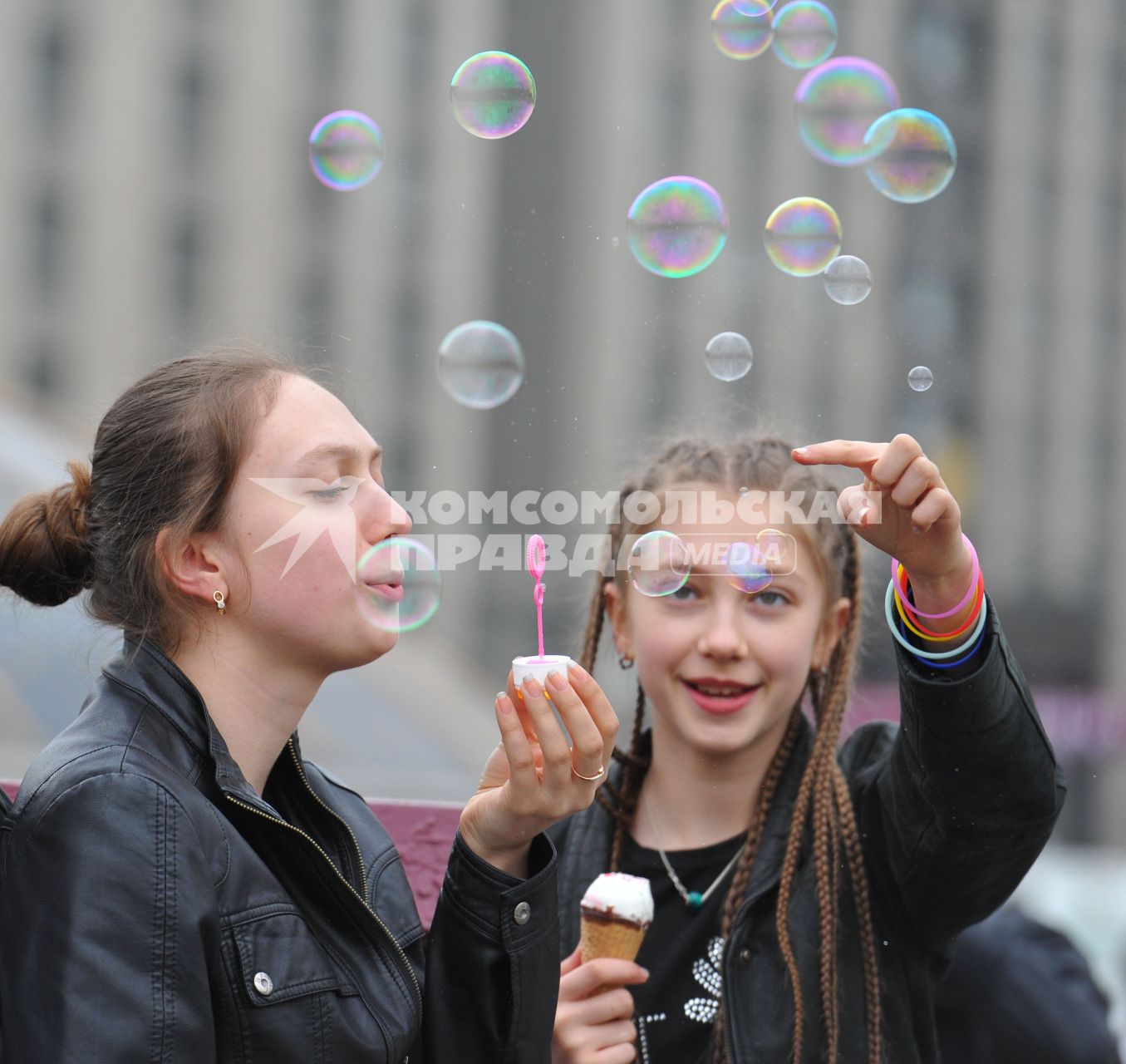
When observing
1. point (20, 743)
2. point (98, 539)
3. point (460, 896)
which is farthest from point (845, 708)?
point (20, 743)

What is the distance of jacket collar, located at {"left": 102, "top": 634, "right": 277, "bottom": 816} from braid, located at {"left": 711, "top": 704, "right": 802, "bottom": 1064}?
0.61 metres

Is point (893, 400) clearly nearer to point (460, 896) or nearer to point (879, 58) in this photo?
point (879, 58)

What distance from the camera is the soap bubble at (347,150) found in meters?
2.60

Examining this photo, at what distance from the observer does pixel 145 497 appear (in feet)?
5.16

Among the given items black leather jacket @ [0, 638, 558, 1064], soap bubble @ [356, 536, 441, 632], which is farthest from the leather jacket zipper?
soap bubble @ [356, 536, 441, 632]

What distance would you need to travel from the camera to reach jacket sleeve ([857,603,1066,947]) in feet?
5.26

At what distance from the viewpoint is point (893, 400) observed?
2816 cm

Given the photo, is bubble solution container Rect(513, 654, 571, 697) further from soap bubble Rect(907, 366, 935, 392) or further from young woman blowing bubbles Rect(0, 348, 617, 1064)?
soap bubble Rect(907, 366, 935, 392)

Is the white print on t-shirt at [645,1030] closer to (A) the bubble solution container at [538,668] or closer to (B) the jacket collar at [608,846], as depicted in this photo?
(B) the jacket collar at [608,846]

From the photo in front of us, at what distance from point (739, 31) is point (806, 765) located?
1.37 m

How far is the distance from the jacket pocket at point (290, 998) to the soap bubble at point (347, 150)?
1523mm

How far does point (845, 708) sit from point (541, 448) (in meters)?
20.1

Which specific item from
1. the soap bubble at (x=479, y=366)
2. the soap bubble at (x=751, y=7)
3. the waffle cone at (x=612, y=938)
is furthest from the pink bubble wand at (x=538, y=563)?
the soap bubble at (x=751, y=7)

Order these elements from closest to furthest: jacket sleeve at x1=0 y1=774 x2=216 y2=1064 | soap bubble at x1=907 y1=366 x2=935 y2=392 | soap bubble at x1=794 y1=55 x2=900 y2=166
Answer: jacket sleeve at x1=0 y1=774 x2=216 y2=1064, soap bubble at x1=907 y1=366 x2=935 y2=392, soap bubble at x1=794 y1=55 x2=900 y2=166
